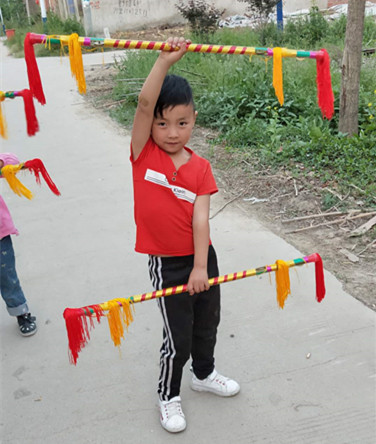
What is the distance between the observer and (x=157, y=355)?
109 inches

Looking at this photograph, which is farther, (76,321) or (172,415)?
(172,415)

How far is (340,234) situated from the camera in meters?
3.85

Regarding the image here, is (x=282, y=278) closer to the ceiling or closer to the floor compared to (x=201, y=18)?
closer to the floor

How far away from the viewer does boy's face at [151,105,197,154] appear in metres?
1.99

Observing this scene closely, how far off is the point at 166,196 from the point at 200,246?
238 mm

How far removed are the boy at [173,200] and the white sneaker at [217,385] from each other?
316 millimetres

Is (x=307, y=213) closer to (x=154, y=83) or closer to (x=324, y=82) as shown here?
(x=324, y=82)

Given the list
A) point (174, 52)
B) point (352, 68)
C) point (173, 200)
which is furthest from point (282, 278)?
A: point (352, 68)

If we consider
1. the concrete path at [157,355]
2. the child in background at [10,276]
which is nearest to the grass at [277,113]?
the concrete path at [157,355]

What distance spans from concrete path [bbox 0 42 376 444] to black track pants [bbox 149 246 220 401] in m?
0.20

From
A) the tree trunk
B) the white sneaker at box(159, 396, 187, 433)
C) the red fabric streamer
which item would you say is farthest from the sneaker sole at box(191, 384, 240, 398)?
the tree trunk

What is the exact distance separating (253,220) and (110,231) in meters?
1.14

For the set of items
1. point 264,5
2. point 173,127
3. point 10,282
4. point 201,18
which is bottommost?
point 10,282

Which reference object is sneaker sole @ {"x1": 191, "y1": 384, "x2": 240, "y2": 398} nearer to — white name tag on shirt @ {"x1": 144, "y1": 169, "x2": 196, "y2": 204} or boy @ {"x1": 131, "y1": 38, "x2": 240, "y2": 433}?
boy @ {"x1": 131, "y1": 38, "x2": 240, "y2": 433}
